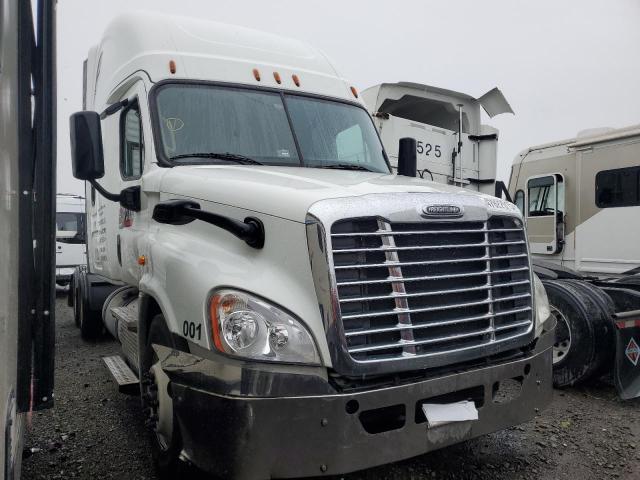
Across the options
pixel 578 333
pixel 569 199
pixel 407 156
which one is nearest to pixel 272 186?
pixel 407 156

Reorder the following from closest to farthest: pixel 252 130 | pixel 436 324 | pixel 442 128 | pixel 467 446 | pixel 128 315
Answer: pixel 436 324 < pixel 467 446 < pixel 252 130 < pixel 128 315 < pixel 442 128

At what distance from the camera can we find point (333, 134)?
4113 millimetres

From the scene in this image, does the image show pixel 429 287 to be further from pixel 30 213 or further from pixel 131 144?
pixel 131 144

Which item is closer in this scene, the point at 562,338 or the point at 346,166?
the point at 346,166

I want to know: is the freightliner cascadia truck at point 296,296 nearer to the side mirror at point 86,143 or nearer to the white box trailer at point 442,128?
the side mirror at point 86,143

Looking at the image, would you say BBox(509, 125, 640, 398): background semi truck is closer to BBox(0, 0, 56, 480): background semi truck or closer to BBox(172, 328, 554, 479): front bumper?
BBox(172, 328, 554, 479): front bumper

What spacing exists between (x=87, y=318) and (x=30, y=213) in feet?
16.3

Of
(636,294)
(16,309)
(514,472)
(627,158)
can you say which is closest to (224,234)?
(16,309)

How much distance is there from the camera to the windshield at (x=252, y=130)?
3.58 metres

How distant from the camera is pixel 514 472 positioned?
328cm

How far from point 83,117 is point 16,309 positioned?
156cm

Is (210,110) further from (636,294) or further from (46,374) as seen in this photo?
(636,294)

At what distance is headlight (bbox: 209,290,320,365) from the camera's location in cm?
230

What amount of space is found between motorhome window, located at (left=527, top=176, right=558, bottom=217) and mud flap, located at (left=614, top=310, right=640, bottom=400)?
3772 millimetres
